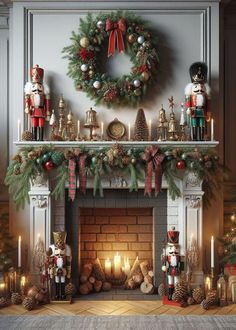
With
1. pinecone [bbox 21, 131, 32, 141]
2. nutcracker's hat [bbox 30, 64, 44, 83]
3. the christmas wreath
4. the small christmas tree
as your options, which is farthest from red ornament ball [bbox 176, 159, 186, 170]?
the small christmas tree

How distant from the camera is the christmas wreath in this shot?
402cm

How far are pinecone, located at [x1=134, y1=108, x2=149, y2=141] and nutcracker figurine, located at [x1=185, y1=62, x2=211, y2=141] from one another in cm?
42

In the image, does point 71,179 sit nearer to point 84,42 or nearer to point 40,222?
point 40,222

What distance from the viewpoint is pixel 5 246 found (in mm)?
3984

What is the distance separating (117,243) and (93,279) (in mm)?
449

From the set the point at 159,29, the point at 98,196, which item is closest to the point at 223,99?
the point at 159,29

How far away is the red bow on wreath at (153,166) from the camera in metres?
3.82

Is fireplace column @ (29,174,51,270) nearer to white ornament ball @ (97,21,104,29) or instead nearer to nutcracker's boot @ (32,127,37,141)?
nutcracker's boot @ (32,127,37,141)

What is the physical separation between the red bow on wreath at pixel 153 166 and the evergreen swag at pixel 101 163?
0.7 inches

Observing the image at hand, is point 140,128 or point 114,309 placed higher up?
point 140,128

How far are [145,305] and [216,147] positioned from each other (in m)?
1.65

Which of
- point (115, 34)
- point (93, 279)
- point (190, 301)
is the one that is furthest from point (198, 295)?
point (115, 34)

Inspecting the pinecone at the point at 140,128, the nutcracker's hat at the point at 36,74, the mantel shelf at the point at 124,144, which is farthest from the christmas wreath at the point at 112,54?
the mantel shelf at the point at 124,144

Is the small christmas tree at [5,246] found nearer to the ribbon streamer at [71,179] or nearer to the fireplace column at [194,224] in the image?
the ribbon streamer at [71,179]
